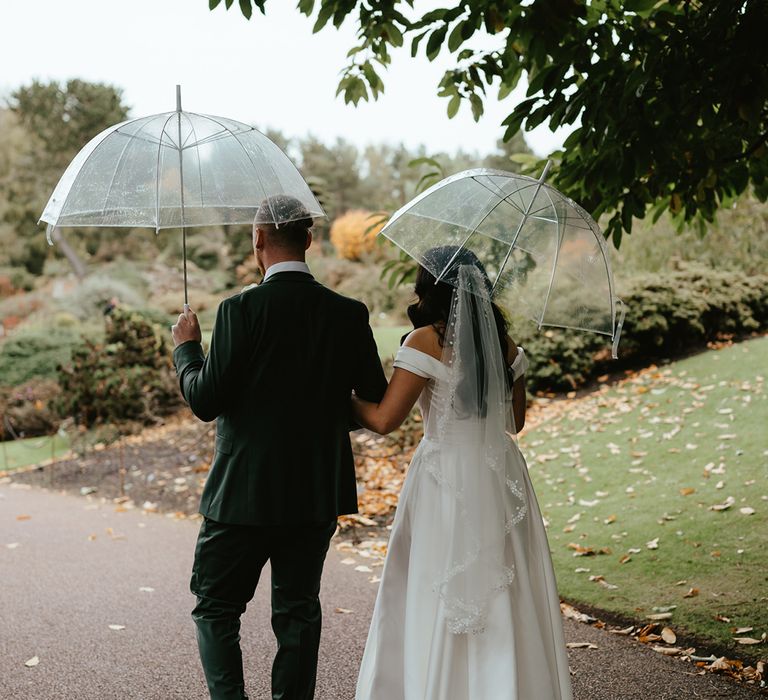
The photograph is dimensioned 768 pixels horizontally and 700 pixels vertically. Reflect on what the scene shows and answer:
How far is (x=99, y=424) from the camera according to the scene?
456 inches

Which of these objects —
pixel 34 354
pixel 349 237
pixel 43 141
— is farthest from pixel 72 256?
pixel 34 354

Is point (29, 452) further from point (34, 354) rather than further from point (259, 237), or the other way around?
point (259, 237)

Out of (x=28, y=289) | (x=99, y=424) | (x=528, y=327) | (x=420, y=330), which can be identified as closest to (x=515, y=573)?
(x=420, y=330)

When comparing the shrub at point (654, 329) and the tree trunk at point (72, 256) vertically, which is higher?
the tree trunk at point (72, 256)

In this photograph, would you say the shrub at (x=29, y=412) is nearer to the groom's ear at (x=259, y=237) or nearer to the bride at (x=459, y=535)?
the groom's ear at (x=259, y=237)

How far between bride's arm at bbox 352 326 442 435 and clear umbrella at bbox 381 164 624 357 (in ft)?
0.75

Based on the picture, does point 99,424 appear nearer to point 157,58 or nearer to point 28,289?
point 28,289

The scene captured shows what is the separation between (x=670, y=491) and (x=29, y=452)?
9.09 metres

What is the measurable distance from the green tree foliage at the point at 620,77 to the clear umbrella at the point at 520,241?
26.6 inches

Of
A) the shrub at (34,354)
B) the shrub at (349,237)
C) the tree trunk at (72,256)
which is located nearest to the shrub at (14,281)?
the tree trunk at (72,256)

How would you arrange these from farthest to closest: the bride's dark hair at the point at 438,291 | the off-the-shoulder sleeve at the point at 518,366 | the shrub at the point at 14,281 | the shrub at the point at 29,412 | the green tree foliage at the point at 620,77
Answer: the shrub at the point at 14,281
the shrub at the point at 29,412
the green tree foliage at the point at 620,77
the off-the-shoulder sleeve at the point at 518,366
the bride's dark hair at the point at 438,291

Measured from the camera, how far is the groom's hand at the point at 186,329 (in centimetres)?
290

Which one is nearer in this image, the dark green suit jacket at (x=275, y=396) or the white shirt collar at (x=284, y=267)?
the dark green suit jacket at (x=275, y=396)

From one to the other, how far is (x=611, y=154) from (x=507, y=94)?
3.14 feet
